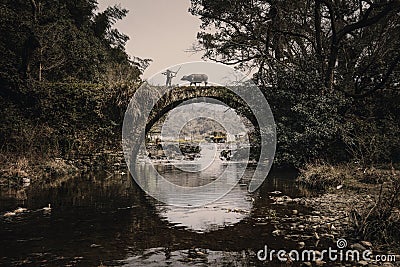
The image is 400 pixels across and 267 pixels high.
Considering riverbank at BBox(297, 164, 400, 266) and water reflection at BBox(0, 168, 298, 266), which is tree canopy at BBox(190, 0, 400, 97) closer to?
riverbank at BBox(297, 164, 400, 266)

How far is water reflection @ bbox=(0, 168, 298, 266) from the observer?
6.42m

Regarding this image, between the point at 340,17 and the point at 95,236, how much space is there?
17.2 meters

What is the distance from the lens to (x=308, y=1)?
2108 cm

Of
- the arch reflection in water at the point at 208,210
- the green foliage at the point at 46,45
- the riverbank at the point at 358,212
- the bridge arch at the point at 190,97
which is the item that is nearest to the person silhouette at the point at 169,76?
the bridge arch at the point at 190,97

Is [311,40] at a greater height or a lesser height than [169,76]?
greater

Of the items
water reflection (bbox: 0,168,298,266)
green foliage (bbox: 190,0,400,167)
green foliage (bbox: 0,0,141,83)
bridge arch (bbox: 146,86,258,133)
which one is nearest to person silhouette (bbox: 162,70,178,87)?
bridge arch (bbox: 146,86,258,133)

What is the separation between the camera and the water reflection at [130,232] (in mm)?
6418

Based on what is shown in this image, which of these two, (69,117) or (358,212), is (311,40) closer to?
(69,117)

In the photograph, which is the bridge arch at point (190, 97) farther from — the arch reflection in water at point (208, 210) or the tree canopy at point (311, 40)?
the arch reflection in water at point (208, 210)

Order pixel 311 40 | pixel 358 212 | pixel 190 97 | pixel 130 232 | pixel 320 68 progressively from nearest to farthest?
pixel 358 212 < pixel 130 232 < pixel 320 68 < pixel 311 40 < pixel 190 97

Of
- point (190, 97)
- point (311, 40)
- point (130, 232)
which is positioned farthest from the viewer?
point (190, 97)

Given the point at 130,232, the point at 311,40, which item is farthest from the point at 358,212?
the point at 311,40

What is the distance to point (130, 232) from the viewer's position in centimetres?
807

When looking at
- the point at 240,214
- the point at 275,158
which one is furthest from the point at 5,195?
the point at 275,158
